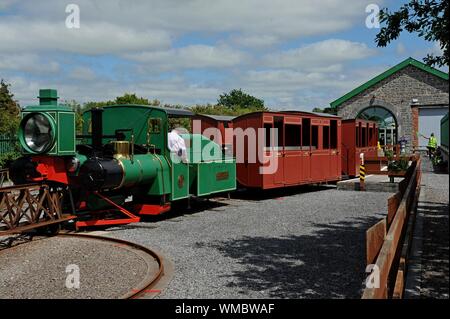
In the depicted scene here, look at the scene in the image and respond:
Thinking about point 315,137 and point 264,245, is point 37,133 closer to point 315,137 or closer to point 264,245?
point 264,245

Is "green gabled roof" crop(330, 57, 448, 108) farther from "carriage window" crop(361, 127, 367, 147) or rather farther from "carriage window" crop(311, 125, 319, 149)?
"carriage window" crop(311, 125, 319, 149)

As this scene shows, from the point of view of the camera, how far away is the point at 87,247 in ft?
27.2

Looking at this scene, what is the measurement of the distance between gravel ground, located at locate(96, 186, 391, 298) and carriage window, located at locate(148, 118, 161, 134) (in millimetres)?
2051

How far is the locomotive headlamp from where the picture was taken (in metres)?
8.73

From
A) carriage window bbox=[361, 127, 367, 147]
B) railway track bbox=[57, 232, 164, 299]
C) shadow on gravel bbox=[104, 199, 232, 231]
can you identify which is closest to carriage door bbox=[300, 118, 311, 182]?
shadow on gravel bbox=[104, 199, 232, 231]

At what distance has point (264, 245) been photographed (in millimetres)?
8383

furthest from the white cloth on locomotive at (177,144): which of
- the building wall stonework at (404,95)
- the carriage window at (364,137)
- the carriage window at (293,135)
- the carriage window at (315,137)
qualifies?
the building wall stonework at (404,95)

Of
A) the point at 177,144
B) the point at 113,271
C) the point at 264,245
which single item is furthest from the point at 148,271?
the point at 177,144

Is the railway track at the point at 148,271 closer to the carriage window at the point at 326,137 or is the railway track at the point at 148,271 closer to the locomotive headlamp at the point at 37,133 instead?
the locomotive headlamp at the point at 37,133

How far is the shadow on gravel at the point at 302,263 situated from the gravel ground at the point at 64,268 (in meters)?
1.42

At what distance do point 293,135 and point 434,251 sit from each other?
1026cm
